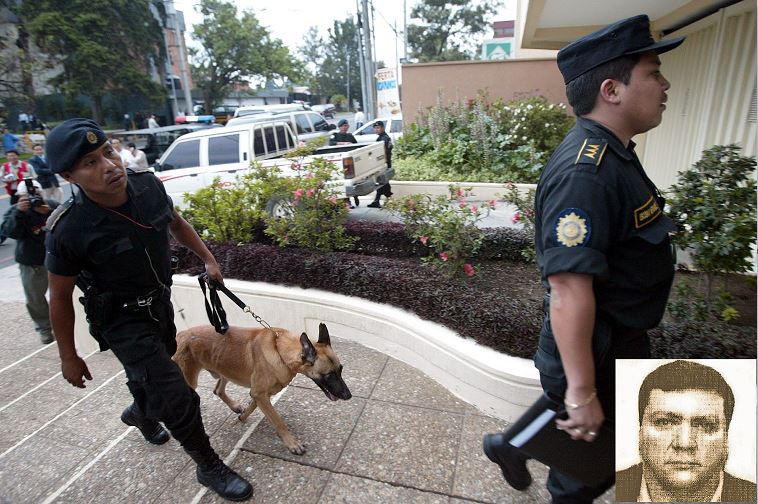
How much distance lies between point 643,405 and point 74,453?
3213 millimetres

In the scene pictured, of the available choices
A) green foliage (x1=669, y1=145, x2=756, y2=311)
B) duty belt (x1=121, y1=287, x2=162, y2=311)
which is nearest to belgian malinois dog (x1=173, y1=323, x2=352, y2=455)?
duty belt (x1=121, y1=287, x2=162, y2=311)

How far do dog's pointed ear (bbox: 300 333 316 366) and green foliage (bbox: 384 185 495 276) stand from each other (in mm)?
1388

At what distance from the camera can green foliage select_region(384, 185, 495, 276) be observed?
11.3 ft

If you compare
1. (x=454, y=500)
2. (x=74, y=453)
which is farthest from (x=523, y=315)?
(x=74, y=453)

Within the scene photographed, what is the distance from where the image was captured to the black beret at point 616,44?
4.41 ft

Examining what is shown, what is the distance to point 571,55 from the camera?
1450 mm

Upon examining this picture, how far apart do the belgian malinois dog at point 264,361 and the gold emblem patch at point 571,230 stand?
1.50 m

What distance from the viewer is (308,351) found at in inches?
94.0

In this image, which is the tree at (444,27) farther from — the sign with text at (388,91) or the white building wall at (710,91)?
the white building wall at (710,91)

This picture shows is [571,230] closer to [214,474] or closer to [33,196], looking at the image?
[214,474]

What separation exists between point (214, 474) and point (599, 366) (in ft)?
6.45

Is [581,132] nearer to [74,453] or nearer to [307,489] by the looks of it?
[307,489]

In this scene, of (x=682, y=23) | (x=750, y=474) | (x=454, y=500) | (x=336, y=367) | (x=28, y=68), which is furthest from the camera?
(x=28, y=68)

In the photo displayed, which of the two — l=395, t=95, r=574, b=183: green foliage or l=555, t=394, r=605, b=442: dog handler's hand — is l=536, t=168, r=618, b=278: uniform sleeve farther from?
l=395, t=95, r=574, b=183: green foliage
